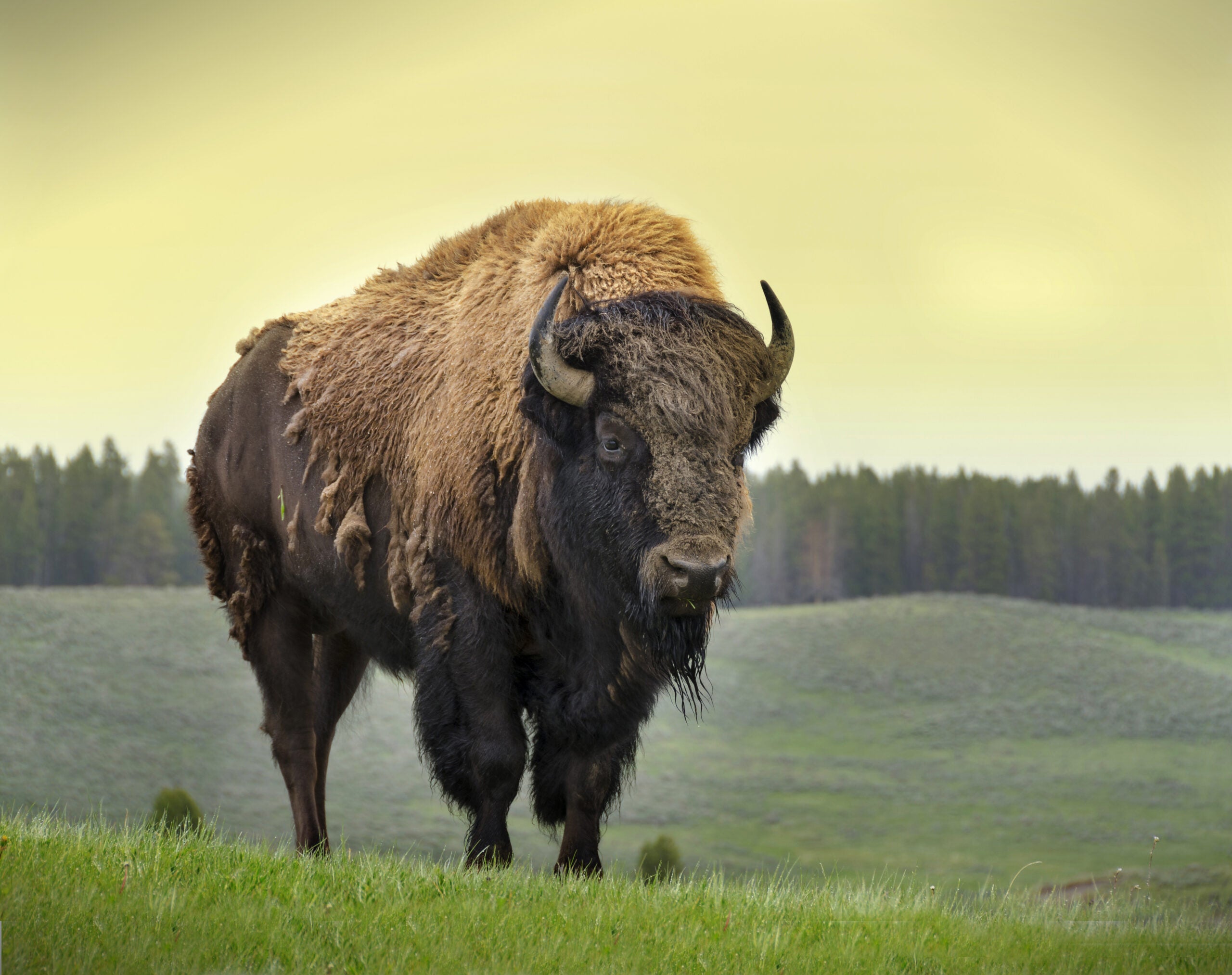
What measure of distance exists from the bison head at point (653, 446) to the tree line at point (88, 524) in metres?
32.4

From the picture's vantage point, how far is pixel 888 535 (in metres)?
41.2

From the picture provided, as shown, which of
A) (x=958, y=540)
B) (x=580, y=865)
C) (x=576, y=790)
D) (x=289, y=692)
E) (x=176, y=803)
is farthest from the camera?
(x=958, y=540)

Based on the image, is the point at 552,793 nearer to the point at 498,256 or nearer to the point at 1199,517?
the point at 498,256

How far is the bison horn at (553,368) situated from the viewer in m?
4.62

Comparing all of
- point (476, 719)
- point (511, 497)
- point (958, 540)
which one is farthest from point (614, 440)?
point (958, 540)

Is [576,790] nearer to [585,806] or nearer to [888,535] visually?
[585,806]

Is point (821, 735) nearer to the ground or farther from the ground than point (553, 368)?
nearer to the ground

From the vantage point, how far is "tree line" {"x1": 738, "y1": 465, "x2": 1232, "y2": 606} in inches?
1441

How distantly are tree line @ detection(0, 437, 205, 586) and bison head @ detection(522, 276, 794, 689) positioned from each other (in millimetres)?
32417

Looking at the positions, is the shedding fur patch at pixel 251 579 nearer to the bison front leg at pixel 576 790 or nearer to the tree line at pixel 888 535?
the bison front leg at pixel 576 790

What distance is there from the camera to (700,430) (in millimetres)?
4477

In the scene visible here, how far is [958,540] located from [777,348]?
3738 cm

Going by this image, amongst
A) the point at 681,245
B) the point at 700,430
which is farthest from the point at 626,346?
the point at 681,245

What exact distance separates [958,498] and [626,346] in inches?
1455
